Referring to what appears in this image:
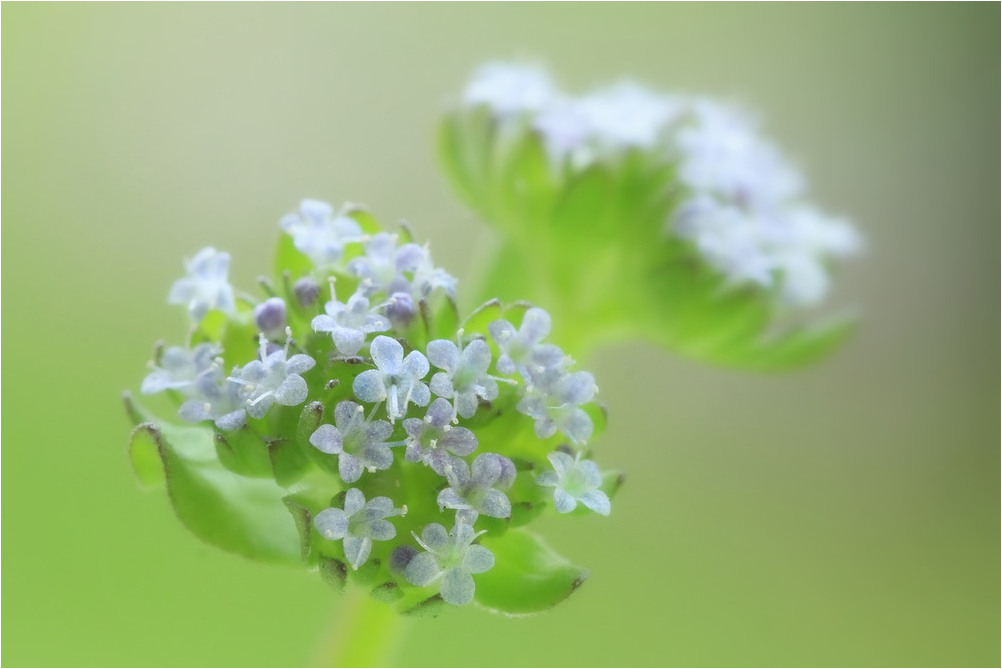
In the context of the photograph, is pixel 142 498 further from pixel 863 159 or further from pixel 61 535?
pixel 863 159

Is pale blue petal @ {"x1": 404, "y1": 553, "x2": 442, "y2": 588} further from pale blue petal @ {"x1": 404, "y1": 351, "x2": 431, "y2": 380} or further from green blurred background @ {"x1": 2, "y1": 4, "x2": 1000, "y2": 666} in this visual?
green blurred background @ {"x1": 2, "y1": 4, "x2": 1000, "y2": 666}

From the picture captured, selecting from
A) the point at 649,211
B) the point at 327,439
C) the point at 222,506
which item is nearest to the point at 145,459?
the point at 222,506

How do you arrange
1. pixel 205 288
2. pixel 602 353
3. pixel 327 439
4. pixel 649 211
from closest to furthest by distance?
pixel 327 439 → pixel 205 288 → pixel 649 211 → pixel 602 353

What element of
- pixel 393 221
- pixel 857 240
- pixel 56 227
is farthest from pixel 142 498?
pixel 857 240

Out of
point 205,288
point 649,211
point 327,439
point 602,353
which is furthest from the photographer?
point 602,353

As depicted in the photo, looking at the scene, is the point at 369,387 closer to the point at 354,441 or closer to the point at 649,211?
the point at 354,441

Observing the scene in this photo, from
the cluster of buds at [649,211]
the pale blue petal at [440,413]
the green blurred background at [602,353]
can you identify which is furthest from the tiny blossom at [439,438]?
the green blurred background at [602,353]

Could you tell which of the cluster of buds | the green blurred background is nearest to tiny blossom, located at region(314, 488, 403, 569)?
the cluster of buds
